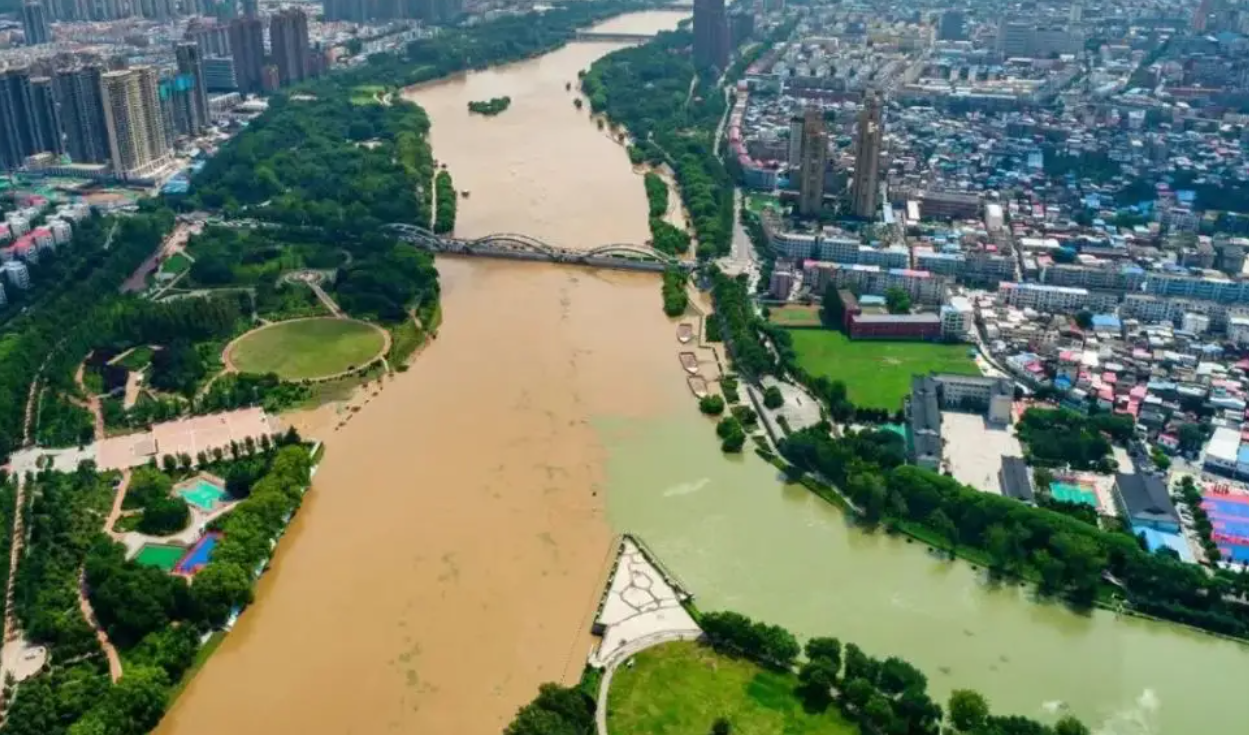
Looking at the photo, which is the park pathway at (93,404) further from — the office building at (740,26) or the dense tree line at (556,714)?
the office building at (740,26)

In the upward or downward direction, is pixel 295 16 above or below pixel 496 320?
above

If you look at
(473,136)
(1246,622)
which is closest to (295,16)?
(473,136)

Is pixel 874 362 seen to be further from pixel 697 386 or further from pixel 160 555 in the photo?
pixel 160 555

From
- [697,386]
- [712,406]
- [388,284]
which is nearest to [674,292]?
[697,386]

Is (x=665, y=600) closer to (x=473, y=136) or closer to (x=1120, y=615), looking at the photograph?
(x=1120, y=615)

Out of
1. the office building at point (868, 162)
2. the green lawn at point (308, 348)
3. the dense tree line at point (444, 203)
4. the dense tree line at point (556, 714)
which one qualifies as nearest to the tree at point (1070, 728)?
the dense tree line at point (556, 714)

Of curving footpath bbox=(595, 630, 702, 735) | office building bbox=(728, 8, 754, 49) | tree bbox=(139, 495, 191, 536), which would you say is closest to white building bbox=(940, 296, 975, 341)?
curving footpath bbox=(595, 630, 702, 735)
